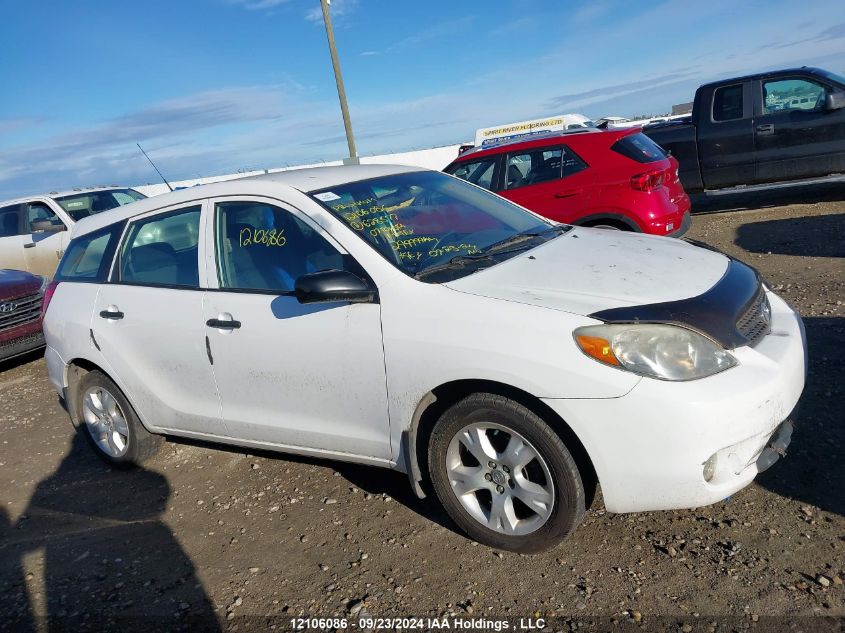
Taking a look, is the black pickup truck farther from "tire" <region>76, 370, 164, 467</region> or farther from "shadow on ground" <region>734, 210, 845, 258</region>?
"tire" <region>76, 370, 164, 467</region>

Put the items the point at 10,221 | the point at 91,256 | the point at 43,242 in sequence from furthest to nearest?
the point at 10,221, the point at 43,242, the point at 91,256

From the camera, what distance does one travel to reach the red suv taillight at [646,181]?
681 centimetres

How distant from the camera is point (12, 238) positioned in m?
10.8

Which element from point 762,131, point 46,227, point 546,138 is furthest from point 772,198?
point 46,227

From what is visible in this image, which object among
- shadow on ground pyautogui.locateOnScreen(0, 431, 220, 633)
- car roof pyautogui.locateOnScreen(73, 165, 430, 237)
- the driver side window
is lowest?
shadow on ground pyautogui.locateOnScreen(0, 431, 220, 633)

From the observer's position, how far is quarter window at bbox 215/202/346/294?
3486 mm

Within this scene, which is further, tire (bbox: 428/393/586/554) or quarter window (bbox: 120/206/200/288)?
quarter window (bbox: 120/206/200/288)

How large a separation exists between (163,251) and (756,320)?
3.28 m

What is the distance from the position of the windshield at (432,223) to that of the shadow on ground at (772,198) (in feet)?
25.3

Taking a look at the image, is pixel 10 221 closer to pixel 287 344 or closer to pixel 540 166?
pixel 540 166

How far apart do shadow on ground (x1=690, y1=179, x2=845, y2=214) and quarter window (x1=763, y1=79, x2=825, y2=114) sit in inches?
44.6

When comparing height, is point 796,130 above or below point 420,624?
above

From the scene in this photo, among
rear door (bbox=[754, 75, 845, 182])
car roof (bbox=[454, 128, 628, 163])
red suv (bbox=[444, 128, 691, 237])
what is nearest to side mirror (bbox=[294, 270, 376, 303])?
red suv (bbox=[444, 128, 691, 237])

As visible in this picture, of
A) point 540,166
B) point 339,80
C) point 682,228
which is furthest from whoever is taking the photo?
point 339,80
